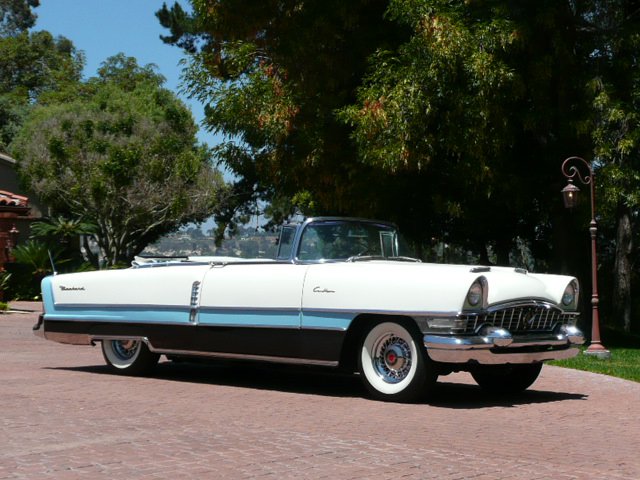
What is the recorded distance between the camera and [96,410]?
8977 millimetres

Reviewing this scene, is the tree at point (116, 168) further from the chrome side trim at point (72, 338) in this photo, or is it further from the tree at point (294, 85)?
the chrome side trim at point (72, 338)

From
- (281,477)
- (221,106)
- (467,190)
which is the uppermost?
(221,106)

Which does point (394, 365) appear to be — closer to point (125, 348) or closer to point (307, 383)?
point (307, 383)

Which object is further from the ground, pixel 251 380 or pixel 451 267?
pixel 451 267

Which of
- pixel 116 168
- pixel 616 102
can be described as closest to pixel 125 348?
pixel 616 102

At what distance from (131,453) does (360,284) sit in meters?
3.55

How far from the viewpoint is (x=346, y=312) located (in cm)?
998

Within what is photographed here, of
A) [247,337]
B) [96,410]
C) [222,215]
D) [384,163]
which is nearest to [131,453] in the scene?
[96,410]

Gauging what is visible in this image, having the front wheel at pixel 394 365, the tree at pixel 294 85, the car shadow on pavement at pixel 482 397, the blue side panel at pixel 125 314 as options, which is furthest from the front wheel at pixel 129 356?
the tree at pixel 294 85

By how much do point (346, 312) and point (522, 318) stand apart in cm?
163

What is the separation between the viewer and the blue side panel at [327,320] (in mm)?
9980

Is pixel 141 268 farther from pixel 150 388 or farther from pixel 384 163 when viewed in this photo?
pixel 384 163

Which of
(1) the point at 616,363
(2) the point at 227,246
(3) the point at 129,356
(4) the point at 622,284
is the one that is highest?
(4) the point at 622,284

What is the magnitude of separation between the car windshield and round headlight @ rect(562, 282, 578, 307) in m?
1.81
